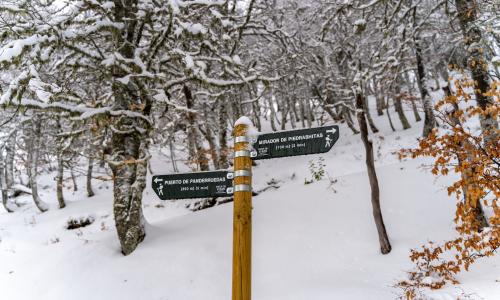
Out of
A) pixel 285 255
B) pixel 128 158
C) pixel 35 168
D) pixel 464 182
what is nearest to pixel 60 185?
pixel 35 168

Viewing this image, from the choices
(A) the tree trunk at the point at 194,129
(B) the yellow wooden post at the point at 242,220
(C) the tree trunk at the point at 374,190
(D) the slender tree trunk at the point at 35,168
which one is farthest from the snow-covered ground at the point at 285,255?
Result: (D) the slender tree trunk at the point at 35,168

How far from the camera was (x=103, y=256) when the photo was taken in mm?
6699

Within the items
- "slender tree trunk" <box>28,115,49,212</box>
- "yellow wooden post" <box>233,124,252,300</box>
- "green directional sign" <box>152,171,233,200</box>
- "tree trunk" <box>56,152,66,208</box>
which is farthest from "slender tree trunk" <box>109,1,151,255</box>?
"slender tree trunk" <box>28,115,49,212</box>

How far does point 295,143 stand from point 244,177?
0.61 m

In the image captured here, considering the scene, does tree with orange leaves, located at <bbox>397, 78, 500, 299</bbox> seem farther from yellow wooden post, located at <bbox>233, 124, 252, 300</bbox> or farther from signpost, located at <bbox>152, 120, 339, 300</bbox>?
yellow wooden post, located at <bbox>233, 124, 252, 300</bbox>

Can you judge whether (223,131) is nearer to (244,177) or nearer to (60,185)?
(60,185)

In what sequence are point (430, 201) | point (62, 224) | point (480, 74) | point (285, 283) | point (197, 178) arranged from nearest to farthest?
1. point (197, 178)
2. point (285, 283)
3. point (480, 74)
4. point (430, 201)
5. point (62, 224)

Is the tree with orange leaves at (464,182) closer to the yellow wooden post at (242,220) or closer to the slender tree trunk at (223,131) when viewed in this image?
the yellow wooden post at (242,220)

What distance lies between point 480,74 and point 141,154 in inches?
292

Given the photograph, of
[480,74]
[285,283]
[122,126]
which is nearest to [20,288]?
[122,126]

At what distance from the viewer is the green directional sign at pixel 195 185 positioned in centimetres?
344

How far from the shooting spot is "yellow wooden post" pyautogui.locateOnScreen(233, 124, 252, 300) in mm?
2826

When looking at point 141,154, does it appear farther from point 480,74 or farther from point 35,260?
point 480,74

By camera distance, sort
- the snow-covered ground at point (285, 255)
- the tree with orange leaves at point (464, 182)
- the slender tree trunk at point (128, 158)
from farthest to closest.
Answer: the slender tree trunk at point (128, 158), the snow-covered ground at point (285, 255), the tree with orange leaves at point (464, 182)
